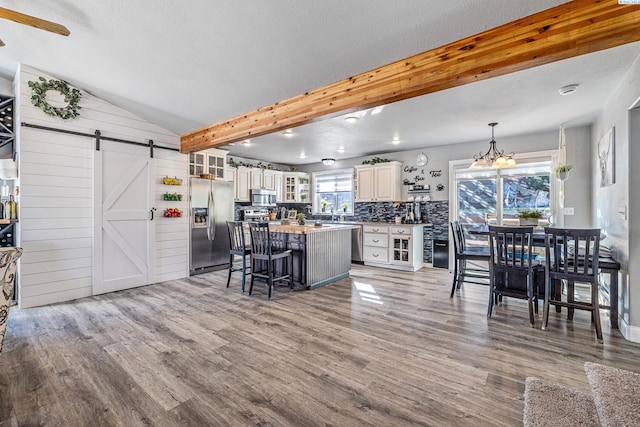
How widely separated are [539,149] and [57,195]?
742cm

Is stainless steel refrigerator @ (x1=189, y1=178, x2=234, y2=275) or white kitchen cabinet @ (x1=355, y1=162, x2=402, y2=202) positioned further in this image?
white kitchen cabinet @ (x1=355, y1=162, x2=402, y2=202)

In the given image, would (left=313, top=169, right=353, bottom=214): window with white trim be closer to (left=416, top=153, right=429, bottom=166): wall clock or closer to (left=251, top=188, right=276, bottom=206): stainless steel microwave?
(left=251, top=188, right=276, bottom=206): stainless steel microwave

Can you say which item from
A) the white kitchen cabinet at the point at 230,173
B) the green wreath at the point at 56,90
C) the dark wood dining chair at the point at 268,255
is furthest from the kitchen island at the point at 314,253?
the green wreath at the point at 56,90

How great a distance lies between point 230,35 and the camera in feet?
8.21

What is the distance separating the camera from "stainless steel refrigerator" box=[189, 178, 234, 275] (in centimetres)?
529

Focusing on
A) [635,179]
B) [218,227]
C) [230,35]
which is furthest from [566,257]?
[218,227]

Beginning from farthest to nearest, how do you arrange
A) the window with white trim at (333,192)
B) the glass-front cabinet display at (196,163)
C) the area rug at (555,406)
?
the window with white trim at (333,192)
the glass-front cabinet display at (196,163)
the area rug at (555,406)

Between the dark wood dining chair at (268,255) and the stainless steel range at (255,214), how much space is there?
2583 millimetres

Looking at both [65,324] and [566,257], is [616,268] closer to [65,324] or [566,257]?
[566,257]

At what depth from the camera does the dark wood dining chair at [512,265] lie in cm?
303

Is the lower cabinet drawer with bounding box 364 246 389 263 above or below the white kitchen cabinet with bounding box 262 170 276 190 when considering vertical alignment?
below

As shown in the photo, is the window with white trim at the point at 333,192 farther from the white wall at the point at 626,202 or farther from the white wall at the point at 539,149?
the white wall at the point at 626,202

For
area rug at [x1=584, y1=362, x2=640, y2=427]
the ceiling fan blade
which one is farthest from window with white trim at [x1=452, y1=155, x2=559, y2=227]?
the ceiling fan blade

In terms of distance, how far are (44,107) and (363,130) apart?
4.40 metres
